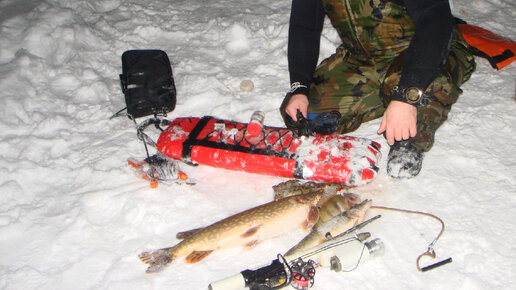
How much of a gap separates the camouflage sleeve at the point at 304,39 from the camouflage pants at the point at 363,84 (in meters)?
0.18

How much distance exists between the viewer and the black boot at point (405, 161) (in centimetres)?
245

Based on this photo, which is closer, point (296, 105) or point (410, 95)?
point (410, 95)

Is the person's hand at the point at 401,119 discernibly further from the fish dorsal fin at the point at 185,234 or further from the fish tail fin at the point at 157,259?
the fish tail fin at the point at 157,259

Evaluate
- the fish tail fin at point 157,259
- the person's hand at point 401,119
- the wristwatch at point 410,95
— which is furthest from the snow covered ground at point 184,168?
the wristwatch at point 410,95

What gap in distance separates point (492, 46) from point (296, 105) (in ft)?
6.56

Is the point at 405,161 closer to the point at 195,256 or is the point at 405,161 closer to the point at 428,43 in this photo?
the point at 428,43

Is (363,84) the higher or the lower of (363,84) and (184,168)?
the higher

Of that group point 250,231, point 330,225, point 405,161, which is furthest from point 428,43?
point 250,231

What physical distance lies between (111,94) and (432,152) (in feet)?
8.91

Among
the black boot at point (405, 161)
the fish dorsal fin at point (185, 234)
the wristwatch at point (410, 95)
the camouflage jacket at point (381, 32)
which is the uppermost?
the camouflage jacket at point (381, 32)

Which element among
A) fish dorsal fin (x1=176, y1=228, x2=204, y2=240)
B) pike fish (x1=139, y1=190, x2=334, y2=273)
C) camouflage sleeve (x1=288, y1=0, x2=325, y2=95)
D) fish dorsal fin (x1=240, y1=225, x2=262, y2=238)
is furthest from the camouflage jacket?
fish dorsal fin (x1=176, y1=228, x2=204, y2=240)

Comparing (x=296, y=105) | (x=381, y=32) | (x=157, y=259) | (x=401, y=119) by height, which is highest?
(x=381, y=32)

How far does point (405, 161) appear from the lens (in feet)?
8.04

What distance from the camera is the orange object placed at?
328cm
